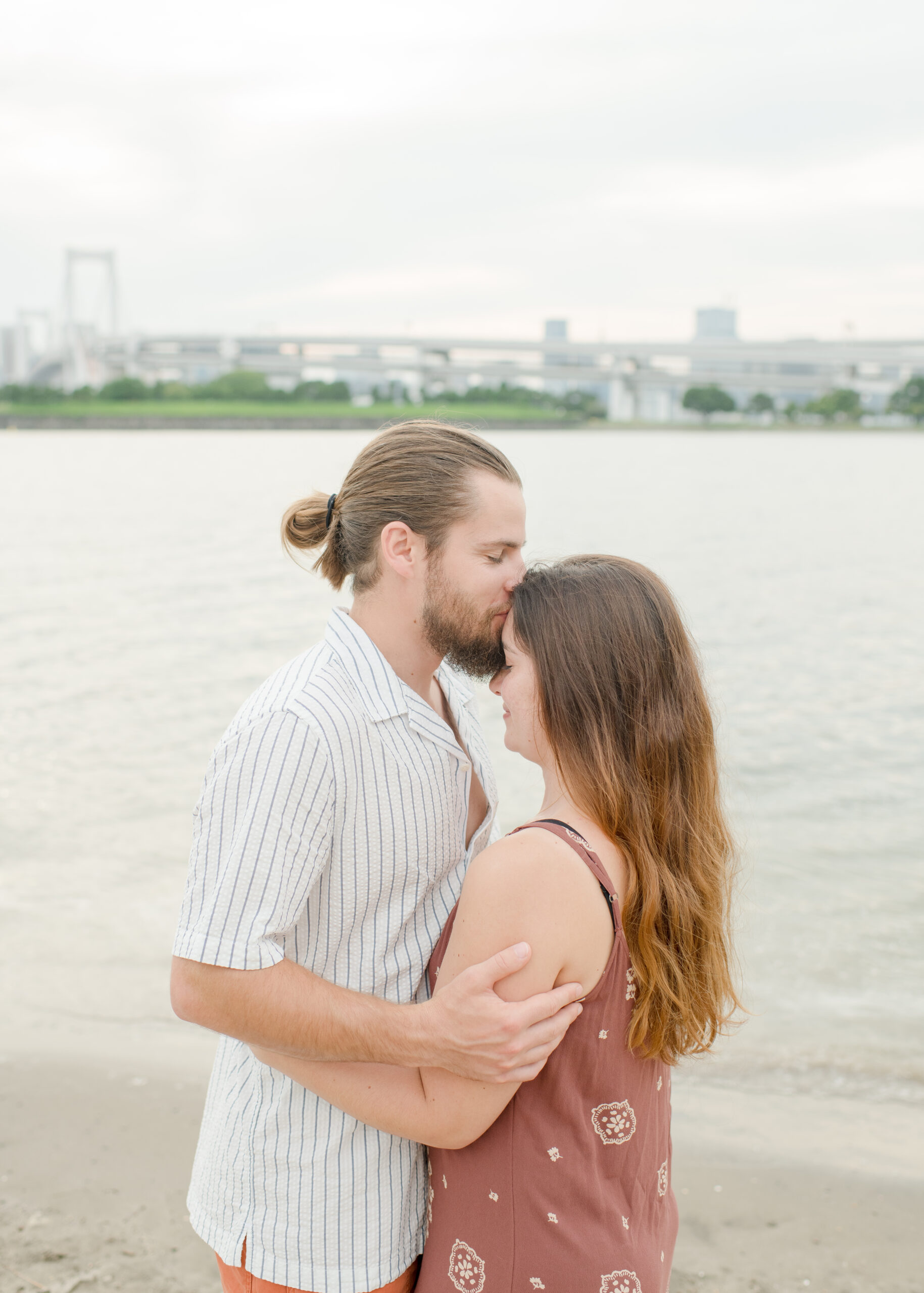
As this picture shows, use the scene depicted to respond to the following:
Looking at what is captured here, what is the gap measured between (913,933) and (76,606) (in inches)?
501

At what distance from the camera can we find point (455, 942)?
1.41 meters

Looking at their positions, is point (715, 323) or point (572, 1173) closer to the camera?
point (572, 1173)

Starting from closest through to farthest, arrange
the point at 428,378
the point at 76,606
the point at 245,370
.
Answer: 1. the point at 76,606
2. the point at 428,378
3. the point at 245,370

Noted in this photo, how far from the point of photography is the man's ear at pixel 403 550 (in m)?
1.75

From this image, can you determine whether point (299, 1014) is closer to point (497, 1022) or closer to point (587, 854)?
point (497, 1022)

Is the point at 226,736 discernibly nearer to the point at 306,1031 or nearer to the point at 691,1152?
the point at 306,1031

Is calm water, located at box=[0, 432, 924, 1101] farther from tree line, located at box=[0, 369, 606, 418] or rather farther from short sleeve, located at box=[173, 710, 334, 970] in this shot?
tree line, located at box=[0, 369, 606, 418]

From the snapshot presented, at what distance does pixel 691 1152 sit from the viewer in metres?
3.43

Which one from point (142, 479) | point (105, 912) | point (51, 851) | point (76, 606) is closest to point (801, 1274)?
point (105, 912)

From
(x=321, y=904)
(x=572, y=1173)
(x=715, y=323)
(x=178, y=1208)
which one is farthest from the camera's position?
(x=715, y=323)

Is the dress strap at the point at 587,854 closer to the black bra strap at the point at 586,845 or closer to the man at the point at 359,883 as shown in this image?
the black bra strap at the point at 586,845

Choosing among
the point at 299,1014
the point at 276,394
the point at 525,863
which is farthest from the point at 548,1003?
the point at 276,394

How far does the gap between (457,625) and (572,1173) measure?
778 millimetres

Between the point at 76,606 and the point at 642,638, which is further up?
the point at 642,638
